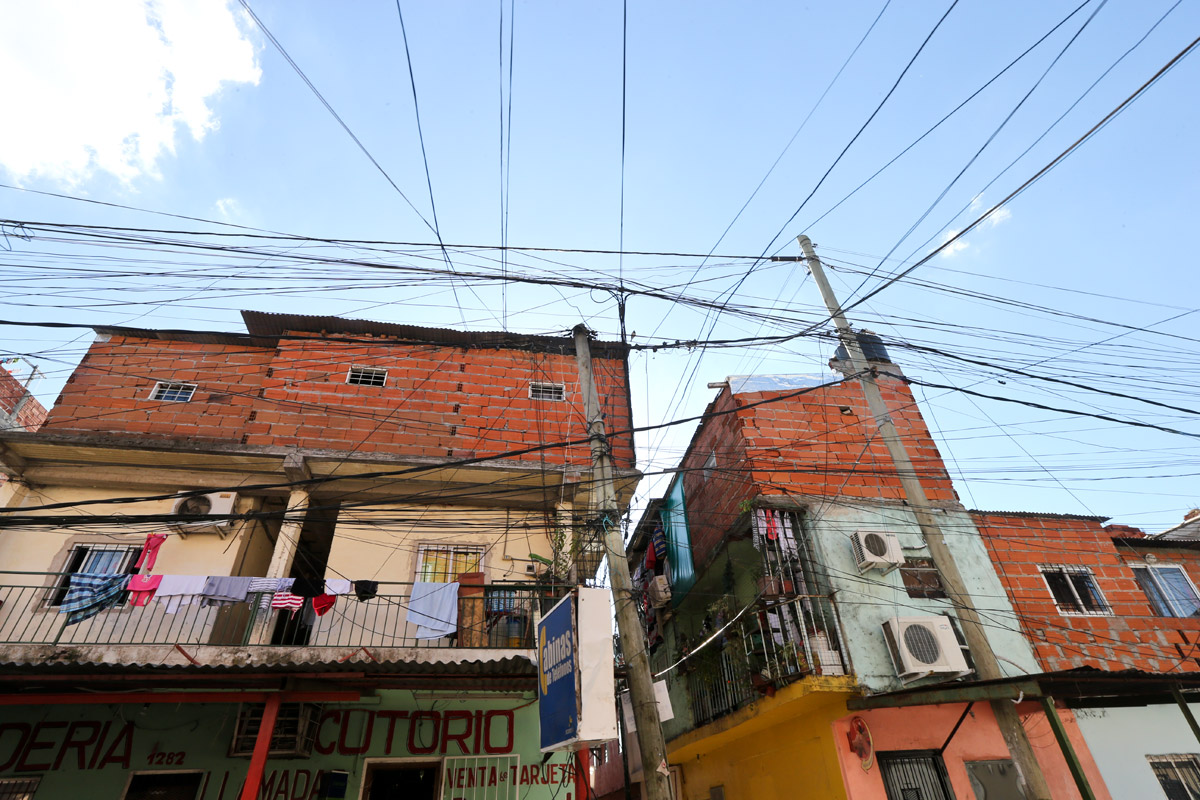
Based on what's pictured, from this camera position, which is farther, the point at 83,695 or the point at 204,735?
the point at 204,735

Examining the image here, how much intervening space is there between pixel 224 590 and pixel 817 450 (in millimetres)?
10965

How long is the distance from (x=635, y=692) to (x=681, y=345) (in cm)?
493

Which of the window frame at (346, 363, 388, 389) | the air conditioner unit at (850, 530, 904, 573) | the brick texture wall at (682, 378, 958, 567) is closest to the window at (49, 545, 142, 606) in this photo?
the window frame at (346, 363, 388, 389)

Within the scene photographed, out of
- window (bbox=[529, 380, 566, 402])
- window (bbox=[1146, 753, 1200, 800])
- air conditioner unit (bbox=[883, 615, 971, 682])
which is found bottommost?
window (bbox=[1146, 753, 1200, 800])

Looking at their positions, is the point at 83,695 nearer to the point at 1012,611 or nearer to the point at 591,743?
the point at 591,743

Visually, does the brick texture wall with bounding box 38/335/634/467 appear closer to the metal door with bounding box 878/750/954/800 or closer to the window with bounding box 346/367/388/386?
the window with bounding box 346/367/388/386

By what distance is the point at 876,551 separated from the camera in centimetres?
1087

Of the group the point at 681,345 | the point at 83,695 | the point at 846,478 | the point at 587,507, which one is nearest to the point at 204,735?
the point at 83,695

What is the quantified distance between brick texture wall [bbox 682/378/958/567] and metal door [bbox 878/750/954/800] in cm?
434

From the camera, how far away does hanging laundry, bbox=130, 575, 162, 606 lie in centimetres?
958

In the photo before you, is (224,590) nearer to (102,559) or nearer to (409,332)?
(102,559)

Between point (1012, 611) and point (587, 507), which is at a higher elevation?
point (587, 507)

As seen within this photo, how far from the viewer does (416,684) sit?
9023mm

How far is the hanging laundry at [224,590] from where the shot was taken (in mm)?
10000
